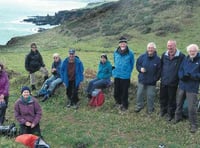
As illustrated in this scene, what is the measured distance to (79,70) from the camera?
16156mm

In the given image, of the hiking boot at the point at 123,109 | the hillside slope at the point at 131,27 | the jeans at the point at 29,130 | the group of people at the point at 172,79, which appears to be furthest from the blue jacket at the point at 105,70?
the hillside slope at the point at 131,27

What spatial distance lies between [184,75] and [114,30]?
24.3 meters

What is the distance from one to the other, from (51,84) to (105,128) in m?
4.03

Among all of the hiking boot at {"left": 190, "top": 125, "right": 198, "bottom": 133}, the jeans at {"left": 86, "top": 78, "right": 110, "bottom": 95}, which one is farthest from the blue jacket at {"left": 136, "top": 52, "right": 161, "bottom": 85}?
the jeans at {"left": 86, "top": 78, "right": 110, "bottom": 95}

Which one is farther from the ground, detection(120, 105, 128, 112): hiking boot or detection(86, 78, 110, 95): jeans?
detection(86, 78, 110, 95): jeans

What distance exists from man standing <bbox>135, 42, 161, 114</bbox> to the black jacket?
5.03 metres

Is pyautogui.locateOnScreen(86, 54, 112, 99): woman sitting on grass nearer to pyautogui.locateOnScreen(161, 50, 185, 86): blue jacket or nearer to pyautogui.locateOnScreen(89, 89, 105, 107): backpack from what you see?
pyautogui.locateOnScreen(89, 89, 105, 107): backpack

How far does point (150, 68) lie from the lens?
48.1ft

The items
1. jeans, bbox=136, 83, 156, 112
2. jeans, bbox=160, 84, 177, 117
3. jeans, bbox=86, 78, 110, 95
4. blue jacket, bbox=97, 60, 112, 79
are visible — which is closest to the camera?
jeans, bbox=160, 84, 177, 117

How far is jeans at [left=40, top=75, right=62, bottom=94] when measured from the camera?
1748cm

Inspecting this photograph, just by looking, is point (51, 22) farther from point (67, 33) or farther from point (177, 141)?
point (177, 141)

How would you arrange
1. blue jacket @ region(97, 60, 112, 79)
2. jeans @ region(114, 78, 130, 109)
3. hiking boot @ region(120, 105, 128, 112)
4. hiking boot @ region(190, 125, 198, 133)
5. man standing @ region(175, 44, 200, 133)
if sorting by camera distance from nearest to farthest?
1. man standing @ region(175, 44, 200, 133)
2. hiking boot @ region(190, 125, 198, 133)
3. jeans @ region(114, 78, 130, 109)
4. hiking boot @ region(120, 105, 128, 112)
5. blue jacket @ region(97, 60, 112, 79)

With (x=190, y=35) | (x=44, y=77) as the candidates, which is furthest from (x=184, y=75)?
(x=190, y=35)

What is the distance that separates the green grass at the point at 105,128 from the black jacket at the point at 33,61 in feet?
4.98
